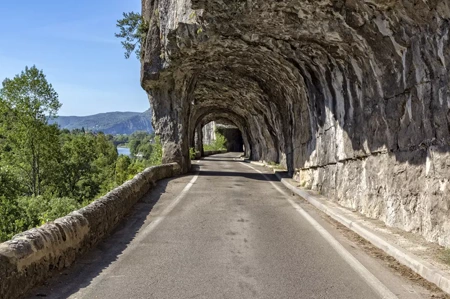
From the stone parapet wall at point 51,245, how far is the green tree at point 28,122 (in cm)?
3453

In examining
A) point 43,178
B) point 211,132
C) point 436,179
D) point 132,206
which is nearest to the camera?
point 436,179

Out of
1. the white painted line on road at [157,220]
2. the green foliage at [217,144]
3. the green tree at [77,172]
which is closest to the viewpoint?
the white painted line on road at [157,220]

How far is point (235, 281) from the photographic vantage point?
A: 18.0ft

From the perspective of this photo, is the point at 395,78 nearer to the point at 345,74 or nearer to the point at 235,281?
the point at 345,74

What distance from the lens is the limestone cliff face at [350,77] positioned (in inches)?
269

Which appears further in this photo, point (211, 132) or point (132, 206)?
point (211, 132)

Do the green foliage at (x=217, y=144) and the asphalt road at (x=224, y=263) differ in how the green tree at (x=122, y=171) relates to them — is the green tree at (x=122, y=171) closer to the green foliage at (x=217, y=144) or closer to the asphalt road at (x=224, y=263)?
the asphalt road at (x=224, y=263)

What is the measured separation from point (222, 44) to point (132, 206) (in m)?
7.86

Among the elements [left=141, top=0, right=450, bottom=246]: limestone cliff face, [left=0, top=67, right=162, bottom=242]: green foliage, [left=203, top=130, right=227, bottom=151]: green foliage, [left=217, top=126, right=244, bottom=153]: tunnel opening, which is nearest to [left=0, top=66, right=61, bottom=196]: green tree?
[left=0, top=67, right=162, bottom=242]: green foliage

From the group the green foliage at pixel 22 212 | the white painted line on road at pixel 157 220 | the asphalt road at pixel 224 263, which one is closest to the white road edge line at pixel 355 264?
the asphalt road at pixel 224 263

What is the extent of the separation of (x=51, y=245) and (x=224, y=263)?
2409 millimetres

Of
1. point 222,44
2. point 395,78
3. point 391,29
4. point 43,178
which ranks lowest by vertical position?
point 43,178

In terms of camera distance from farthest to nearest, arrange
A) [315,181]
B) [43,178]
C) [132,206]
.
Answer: [43,178], [315,181], [132,206]

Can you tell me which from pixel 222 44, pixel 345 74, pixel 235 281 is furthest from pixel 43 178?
pixel 235 281
